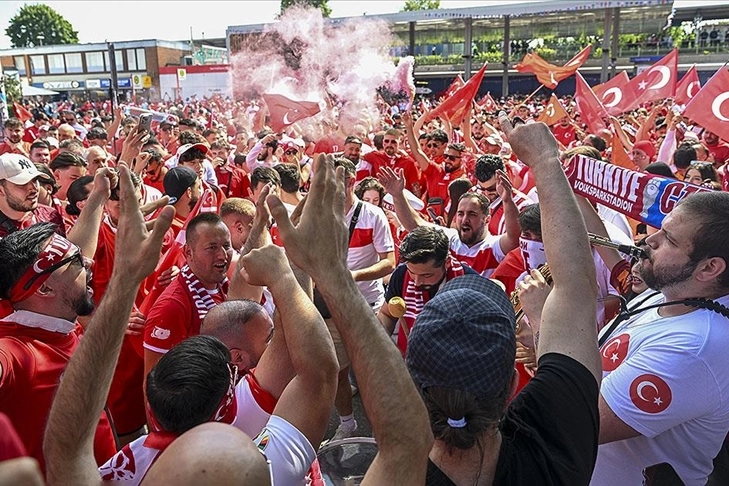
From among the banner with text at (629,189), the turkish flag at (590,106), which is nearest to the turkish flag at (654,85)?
the turkish flag at (590,106)

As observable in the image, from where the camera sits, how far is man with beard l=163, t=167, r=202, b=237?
15.1 feet

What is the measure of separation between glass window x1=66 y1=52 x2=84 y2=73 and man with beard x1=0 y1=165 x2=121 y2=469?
6719cm

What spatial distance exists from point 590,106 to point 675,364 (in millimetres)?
9322

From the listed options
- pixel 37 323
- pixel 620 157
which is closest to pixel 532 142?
pixel 37 323

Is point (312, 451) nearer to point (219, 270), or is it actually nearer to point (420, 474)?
point (420, 474)

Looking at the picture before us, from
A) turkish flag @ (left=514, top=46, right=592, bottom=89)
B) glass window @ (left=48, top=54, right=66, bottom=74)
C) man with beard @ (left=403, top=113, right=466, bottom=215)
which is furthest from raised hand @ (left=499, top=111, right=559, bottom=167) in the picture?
glass window @ (left=48, top=54, right=66, bottom=74)

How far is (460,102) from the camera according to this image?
9.66 m

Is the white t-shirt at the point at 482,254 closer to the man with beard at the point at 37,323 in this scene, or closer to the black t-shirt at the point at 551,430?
the black t-shirt at the point at 551,430

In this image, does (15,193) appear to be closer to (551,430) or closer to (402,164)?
(551,430)

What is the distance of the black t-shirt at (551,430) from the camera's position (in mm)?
1392

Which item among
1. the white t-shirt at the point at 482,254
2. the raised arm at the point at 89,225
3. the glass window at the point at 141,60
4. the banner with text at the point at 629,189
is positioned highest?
the glass window at the point at 141,60

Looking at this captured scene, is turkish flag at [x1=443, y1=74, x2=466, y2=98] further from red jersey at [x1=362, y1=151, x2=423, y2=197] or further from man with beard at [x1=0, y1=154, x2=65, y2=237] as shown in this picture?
man with beard at [x1=0, y1=154, x2=65, y2=237]

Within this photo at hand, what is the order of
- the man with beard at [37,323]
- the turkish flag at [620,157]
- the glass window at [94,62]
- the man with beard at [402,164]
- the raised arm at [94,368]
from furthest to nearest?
the glass window at [94,62] < the man with beard at [402,164] < the turkish flag at [620,157] < the man with beard at [37,323] < the raised arm at [94,368]

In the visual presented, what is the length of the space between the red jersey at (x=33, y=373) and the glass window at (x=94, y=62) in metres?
65.4
